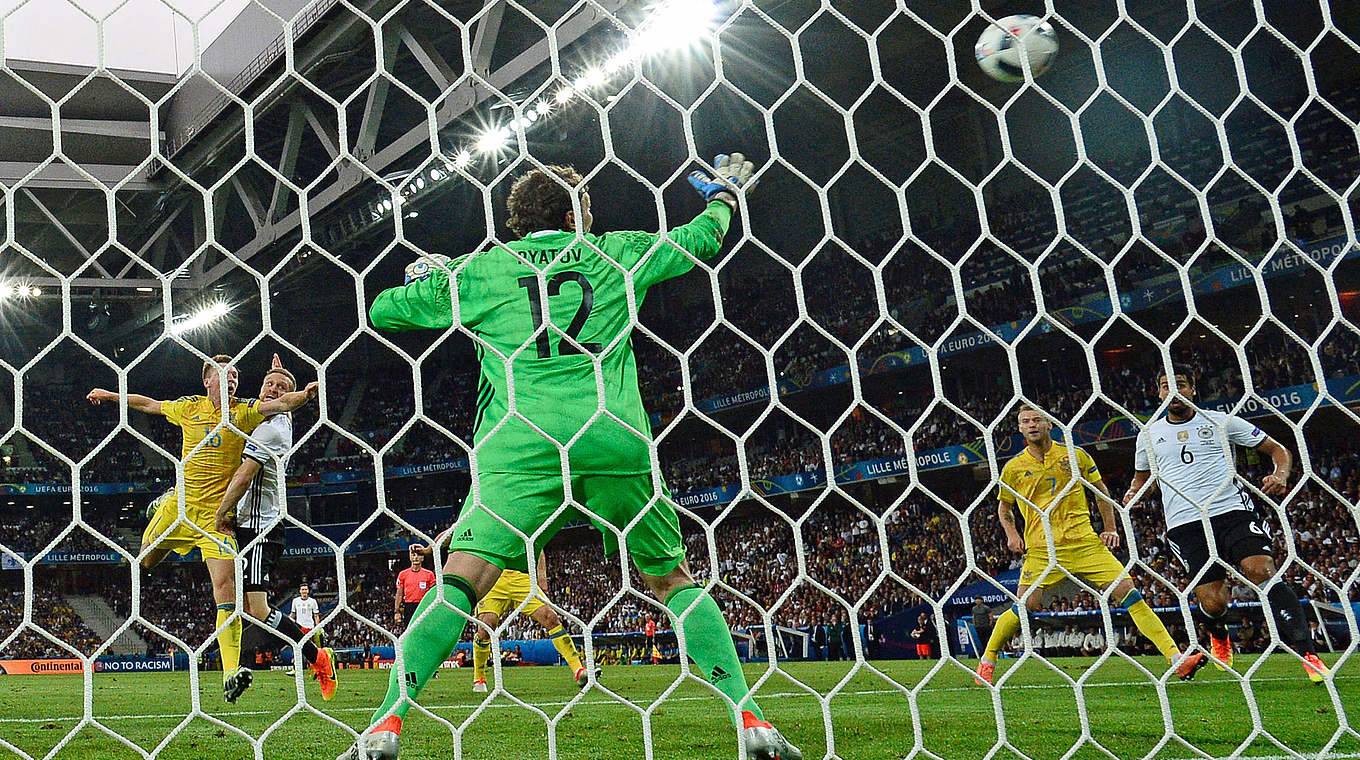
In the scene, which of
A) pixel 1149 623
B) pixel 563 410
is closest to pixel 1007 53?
pixel 1149 623

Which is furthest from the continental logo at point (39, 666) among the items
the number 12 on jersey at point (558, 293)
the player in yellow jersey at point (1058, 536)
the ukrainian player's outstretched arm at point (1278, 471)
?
the ukrainian player's outstretched arm at point (1278, 471)

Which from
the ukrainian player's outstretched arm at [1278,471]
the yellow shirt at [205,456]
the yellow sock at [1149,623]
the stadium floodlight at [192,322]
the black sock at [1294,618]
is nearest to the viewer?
the stadium floodlight at [192,322]

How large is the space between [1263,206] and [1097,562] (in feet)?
38.8

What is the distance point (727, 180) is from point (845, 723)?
7.53 feet

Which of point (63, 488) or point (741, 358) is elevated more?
point (741, 358)

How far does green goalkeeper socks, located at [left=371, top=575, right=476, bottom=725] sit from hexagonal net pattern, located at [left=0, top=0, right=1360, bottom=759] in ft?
0.05

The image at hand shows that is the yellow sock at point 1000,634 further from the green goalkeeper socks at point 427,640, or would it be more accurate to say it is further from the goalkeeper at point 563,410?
the green goalkeeper socks at point 427,640

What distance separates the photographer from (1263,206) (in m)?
15.0

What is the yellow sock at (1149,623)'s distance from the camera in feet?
16.3

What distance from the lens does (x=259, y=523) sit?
184 inches

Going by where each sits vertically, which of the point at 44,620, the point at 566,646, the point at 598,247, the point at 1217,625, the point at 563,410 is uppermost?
the point at 44,620

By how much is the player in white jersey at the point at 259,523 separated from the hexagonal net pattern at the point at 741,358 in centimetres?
9

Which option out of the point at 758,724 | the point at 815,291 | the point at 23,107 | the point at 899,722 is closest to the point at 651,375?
the point at 815,291

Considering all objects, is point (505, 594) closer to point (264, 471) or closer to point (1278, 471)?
point (264, 471)
